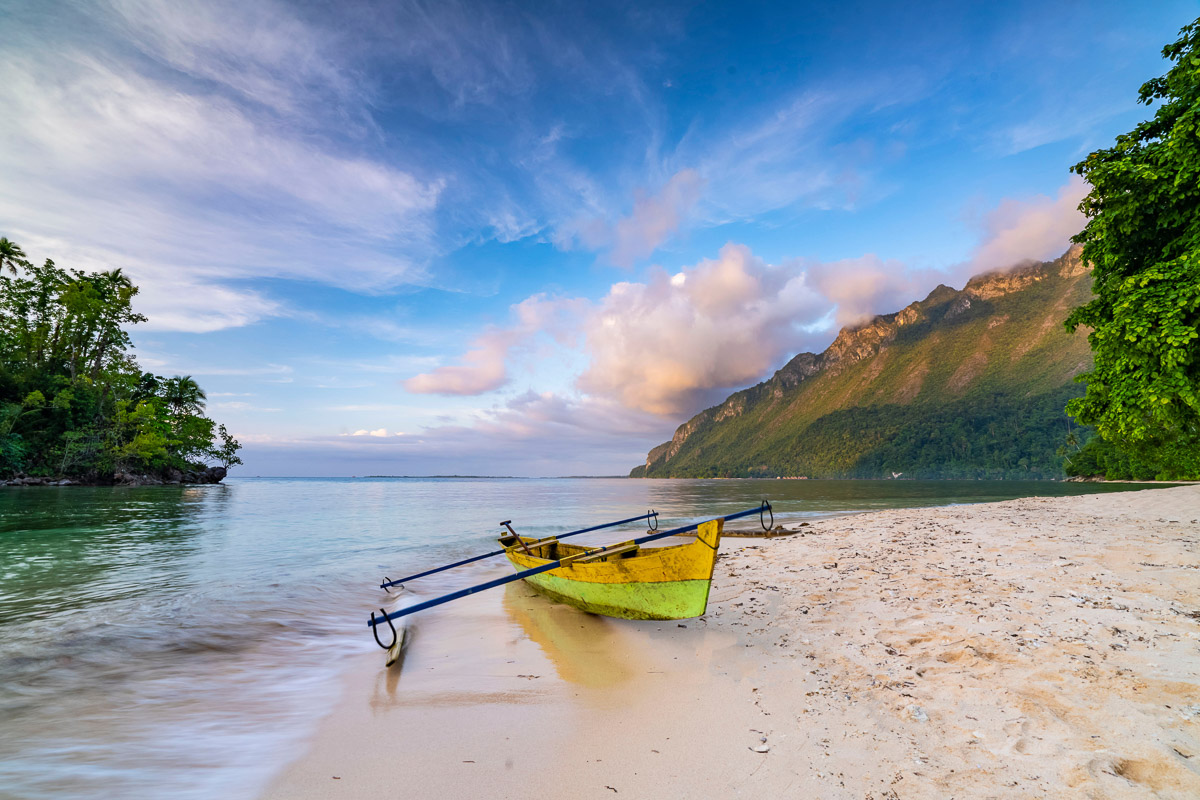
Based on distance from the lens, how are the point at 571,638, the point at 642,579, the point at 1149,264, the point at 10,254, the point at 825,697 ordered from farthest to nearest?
the point at 10,254 → the point at 1149,264 → the point at 571,638 → the point at 642,579 → the point at 825,697

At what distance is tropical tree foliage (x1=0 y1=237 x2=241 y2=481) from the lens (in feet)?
145

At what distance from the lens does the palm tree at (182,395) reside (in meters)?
65.1

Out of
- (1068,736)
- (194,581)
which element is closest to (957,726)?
(1068,736)

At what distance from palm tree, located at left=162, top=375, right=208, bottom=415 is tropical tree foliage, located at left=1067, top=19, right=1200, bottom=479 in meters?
89.5

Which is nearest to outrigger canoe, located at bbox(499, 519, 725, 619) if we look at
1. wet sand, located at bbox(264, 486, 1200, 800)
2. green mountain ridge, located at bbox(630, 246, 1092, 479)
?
wet sand, located at bbox(264, 486, 1200, 800)

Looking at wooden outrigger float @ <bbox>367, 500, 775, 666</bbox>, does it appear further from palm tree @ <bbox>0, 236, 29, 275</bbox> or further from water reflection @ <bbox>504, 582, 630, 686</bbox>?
palm tree @ <bbox>0, 236, 29, 275</bbox>

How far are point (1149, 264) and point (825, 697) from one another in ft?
49.7

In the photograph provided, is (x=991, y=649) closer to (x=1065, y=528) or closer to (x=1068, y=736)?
(x=1068, y=736)

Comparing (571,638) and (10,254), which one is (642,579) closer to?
(571,638)

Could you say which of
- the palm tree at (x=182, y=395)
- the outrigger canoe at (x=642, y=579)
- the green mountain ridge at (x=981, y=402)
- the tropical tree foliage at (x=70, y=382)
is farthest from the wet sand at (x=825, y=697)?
the green mountain ridge at (x=981, y=402)

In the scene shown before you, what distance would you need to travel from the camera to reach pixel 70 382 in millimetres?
47438

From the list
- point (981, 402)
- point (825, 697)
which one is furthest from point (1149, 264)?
point (981, 402)

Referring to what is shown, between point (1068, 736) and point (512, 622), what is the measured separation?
276 inches

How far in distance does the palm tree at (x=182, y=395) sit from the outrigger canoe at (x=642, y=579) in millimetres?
81643
